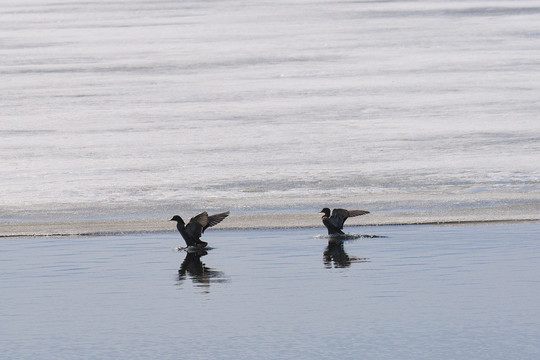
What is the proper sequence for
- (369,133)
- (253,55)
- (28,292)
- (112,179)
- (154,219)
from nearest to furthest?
(28,292) → (154,219) → (112,179) → (369,133) → (253,55)

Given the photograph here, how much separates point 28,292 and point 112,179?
261 inches

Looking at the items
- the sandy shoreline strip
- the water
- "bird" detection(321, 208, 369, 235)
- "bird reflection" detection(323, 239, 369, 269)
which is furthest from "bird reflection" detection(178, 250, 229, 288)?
the water

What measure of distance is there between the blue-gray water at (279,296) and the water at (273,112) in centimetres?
198

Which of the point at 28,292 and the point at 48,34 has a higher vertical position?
the point at 48,34

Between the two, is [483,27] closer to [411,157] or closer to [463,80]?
[463,80]

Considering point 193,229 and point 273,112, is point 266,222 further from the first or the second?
point 273,112

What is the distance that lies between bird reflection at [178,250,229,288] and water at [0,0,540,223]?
111 inches

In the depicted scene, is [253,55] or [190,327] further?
[253,55]

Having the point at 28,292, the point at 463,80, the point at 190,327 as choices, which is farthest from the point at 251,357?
the point at 463,80

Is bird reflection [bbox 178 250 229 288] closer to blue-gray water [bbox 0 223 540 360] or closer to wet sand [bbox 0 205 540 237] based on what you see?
blue-gray water [bbox 0 223 540 360]

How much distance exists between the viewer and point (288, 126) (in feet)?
67.1

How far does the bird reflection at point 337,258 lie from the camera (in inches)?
434

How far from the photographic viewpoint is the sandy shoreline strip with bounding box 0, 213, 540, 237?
1329 centimetres

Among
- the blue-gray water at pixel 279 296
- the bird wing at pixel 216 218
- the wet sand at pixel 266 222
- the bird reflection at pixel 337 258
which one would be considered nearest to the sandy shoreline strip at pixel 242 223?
the wet sand at pixel 266 222
